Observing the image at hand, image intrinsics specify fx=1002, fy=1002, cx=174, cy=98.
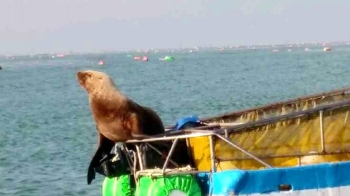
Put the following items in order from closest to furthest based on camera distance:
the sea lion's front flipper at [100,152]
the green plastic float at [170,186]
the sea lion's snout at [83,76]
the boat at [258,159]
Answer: the boat at [258,159]
the green plastic float at [170,186]
the sea lion's front flipper at [100,152]
the sea lion's snout at [83,76]

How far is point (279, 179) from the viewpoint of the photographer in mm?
10547

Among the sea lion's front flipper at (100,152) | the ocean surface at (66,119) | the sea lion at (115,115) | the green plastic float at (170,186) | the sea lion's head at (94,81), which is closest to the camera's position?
the green plastic float at (170,186)

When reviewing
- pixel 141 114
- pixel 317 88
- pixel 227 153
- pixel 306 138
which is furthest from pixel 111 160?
pixel 317 88

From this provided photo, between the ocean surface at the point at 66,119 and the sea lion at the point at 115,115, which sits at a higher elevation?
the sea lion at the point at 115,115

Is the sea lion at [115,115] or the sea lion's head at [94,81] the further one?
the sea lion's head at [94,81]

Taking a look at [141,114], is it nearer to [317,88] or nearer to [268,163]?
[268,163]

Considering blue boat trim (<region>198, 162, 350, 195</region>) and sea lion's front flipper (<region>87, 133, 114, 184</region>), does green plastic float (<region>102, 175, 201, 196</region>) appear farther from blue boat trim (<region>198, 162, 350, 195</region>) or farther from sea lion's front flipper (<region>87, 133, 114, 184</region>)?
sea lion's front flipper (<region>87, 133, 114, 184</region>)

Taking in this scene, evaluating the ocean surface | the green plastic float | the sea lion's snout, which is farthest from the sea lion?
the ocean surface

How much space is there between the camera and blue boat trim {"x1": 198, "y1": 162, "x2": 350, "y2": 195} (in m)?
10.5

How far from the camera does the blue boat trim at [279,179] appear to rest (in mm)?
10453

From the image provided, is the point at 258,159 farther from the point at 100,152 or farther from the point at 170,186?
the point at 100,152

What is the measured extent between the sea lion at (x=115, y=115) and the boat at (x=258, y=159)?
16 cm

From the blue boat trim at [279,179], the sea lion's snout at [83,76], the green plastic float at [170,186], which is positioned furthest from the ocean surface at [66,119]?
the blue boat trim at [279,179]

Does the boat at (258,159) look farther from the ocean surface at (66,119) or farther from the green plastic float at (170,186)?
the ocean surface at (66,119)
